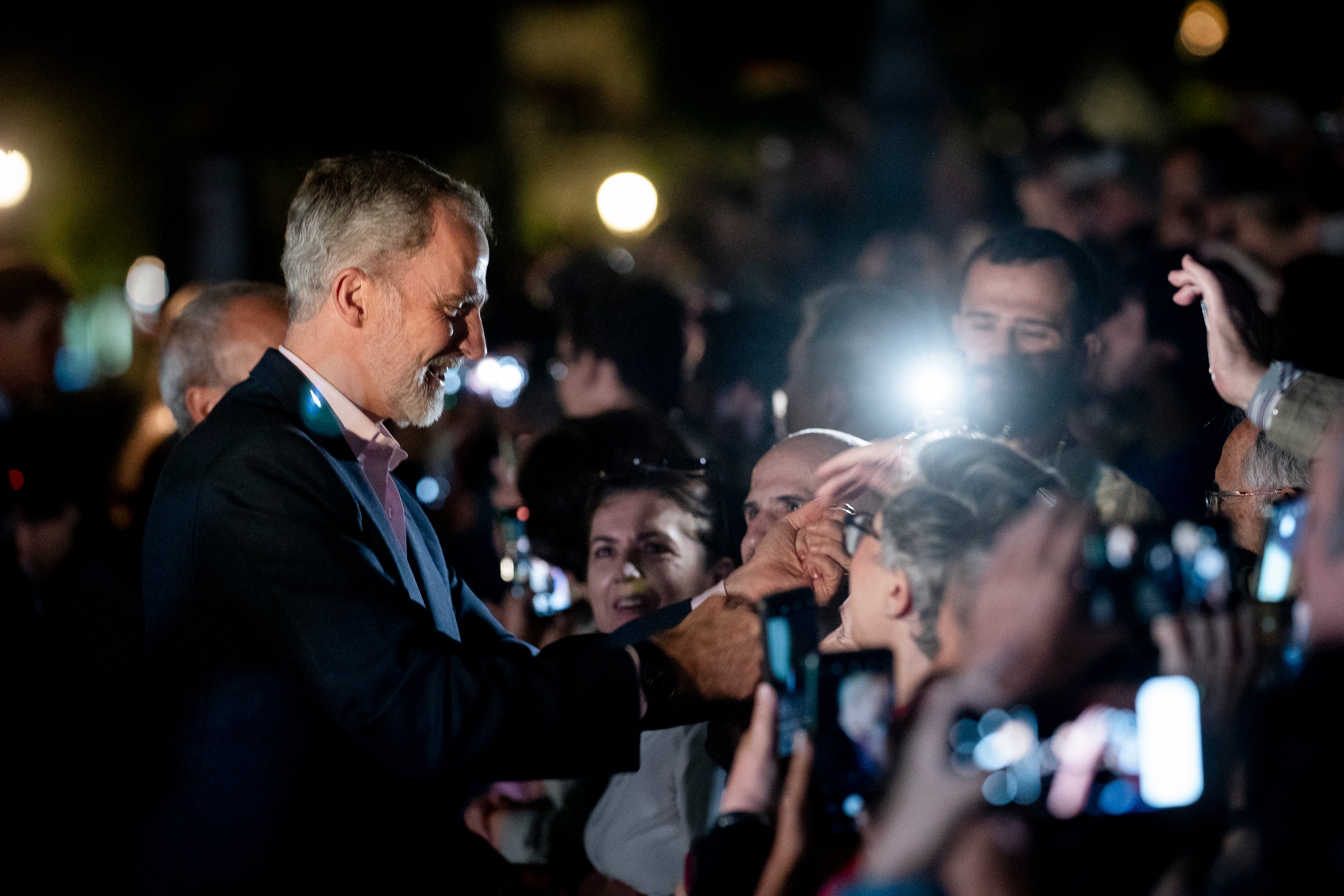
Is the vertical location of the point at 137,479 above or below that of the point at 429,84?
below

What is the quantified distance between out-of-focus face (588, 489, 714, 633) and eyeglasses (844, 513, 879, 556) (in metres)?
0.96

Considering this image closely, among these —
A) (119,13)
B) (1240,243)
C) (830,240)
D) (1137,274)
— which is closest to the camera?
(1137,274)

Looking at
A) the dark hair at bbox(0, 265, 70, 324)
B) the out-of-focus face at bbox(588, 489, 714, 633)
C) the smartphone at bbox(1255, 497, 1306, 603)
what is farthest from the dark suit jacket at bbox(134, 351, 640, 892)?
the dark hair at bbox(0, 265, 70, 324)

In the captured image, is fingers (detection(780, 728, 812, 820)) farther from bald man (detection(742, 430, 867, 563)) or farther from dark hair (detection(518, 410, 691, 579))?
dark hair (detection(518, 410, 691, 579))

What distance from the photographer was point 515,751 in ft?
5.90

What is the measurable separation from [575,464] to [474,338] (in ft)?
3.93

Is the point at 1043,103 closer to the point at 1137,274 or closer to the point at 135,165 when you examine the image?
the point at 135,165

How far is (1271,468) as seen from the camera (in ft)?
7.41

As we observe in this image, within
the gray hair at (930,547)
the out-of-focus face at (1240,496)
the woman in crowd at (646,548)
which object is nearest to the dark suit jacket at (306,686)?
the gray hair at (930,547)

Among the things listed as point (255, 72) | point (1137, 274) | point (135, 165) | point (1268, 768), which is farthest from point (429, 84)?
point (1268, 768)

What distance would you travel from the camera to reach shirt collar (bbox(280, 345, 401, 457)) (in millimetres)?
2137

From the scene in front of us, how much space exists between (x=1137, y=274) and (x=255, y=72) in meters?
6.80

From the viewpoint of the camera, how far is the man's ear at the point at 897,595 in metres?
1.74

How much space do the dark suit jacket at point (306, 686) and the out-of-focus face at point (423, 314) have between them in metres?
0.14
